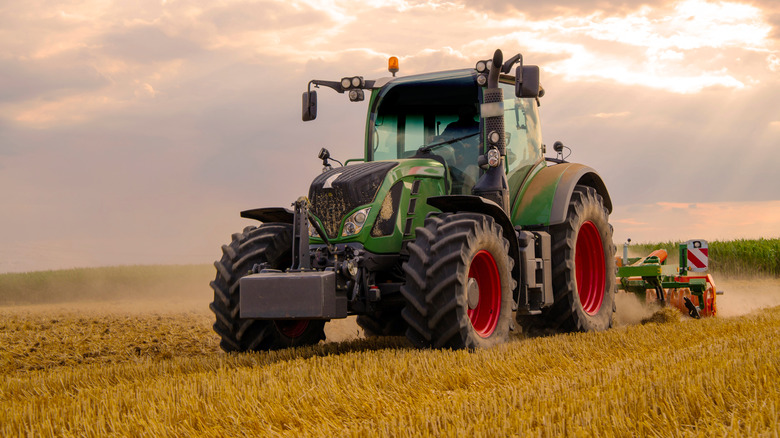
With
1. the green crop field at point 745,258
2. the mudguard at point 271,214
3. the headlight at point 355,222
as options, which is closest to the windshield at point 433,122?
the mudguard at point 271,214

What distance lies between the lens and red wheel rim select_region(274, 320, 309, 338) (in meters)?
7.59

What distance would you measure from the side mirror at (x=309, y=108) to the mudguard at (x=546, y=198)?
229 centimetres

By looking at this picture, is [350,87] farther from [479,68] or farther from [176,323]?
[176,323]

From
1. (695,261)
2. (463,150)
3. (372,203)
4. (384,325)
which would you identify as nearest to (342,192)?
(372,203)

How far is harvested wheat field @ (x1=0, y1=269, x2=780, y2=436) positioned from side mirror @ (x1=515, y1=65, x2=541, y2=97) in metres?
2.21

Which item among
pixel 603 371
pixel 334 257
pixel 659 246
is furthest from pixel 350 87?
pixel 659 246

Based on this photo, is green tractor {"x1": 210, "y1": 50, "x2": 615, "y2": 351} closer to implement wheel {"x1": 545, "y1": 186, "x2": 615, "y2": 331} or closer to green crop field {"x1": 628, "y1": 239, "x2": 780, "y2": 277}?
implement wheel {"x1": 545, "y1": 186, "x2": 615, "y2": 331}

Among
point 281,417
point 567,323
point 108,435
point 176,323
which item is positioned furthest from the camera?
point 176,323

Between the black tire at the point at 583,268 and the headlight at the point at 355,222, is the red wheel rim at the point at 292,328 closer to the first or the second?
the headlight at the point at 355,222

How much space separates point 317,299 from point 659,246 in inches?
944

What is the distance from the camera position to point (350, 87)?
828cm

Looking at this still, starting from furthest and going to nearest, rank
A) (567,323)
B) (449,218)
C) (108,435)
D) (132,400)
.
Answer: (567,323) → (449,218) → (132,400) → (108,435)

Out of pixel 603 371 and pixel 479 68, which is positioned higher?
pixel 479 68

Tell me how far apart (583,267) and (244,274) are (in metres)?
4.14
